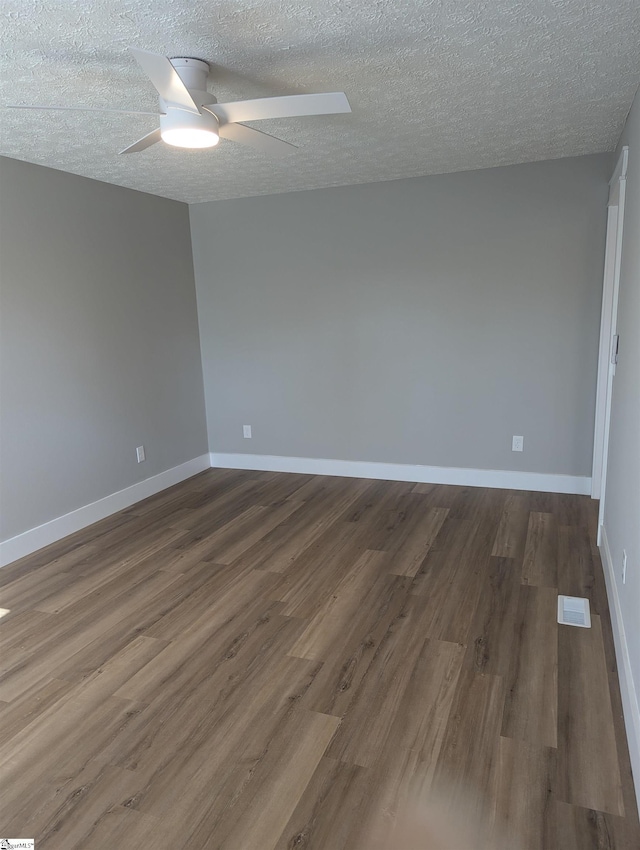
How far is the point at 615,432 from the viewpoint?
2.81m

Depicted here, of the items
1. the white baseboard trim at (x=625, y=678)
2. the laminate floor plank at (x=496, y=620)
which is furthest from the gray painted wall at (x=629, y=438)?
the laminate floor plank at (x=496, y=620)

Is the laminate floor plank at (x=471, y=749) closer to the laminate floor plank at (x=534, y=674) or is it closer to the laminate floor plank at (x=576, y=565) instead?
the laminate floor plank at (x=534, y=674)

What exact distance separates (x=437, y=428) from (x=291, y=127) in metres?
2.47

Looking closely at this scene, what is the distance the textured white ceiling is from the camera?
175cm

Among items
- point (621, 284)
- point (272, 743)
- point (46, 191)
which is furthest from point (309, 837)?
point (46, 191)

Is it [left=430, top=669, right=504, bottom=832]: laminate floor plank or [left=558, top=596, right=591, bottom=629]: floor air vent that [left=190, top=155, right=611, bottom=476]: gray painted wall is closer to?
[left=558, top=596, right=591, bottom=629]: floor air vent

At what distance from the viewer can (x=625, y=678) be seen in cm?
200

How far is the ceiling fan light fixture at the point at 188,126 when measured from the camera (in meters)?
2.07

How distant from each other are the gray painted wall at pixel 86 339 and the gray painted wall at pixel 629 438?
3.25 m

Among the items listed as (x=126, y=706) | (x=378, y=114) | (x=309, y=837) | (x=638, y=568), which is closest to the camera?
(x=309, y=837)

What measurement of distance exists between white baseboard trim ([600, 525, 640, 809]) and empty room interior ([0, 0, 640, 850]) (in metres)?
0.02

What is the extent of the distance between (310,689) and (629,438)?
5.26 ft

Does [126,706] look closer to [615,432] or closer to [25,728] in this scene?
[25,728]

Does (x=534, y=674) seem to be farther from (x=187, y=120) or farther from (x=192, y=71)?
(x=192, y=71)
